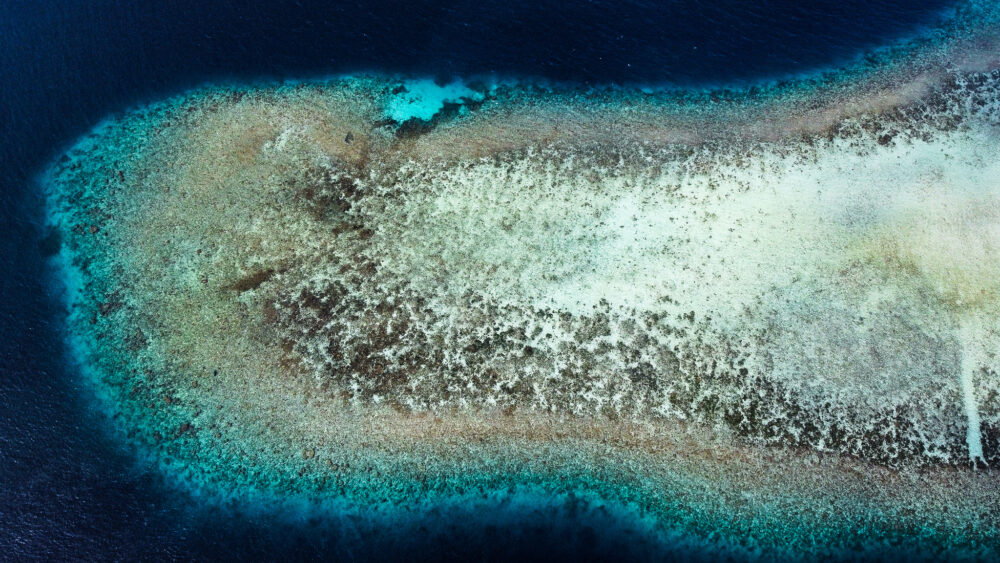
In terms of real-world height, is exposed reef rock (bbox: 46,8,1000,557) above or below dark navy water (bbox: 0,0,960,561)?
below

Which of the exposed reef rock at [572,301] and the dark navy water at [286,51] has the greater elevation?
the dark navy water at [286,51]

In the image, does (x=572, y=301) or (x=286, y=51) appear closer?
(x=572, y=301)

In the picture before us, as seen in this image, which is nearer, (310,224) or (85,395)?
(85,395)

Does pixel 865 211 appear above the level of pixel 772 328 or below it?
above

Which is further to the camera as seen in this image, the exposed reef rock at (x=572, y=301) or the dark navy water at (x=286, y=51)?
the dark navy water at (x=286, y=51)

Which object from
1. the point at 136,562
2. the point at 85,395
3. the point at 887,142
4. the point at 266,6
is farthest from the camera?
the point at 266,6

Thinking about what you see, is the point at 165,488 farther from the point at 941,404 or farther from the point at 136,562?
the point at 941,404

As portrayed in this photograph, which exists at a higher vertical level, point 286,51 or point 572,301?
point 286,51

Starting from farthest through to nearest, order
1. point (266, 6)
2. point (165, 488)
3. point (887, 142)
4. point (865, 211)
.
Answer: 1. point (266, 6)
2. point (887, 142)
3. point (865, 211)
4. point (165, 488)

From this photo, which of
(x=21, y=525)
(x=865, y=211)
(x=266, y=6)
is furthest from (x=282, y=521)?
(x=266, y=6)

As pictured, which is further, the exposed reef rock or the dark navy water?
the dark navy water

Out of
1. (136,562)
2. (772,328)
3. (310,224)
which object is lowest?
(136,562)
